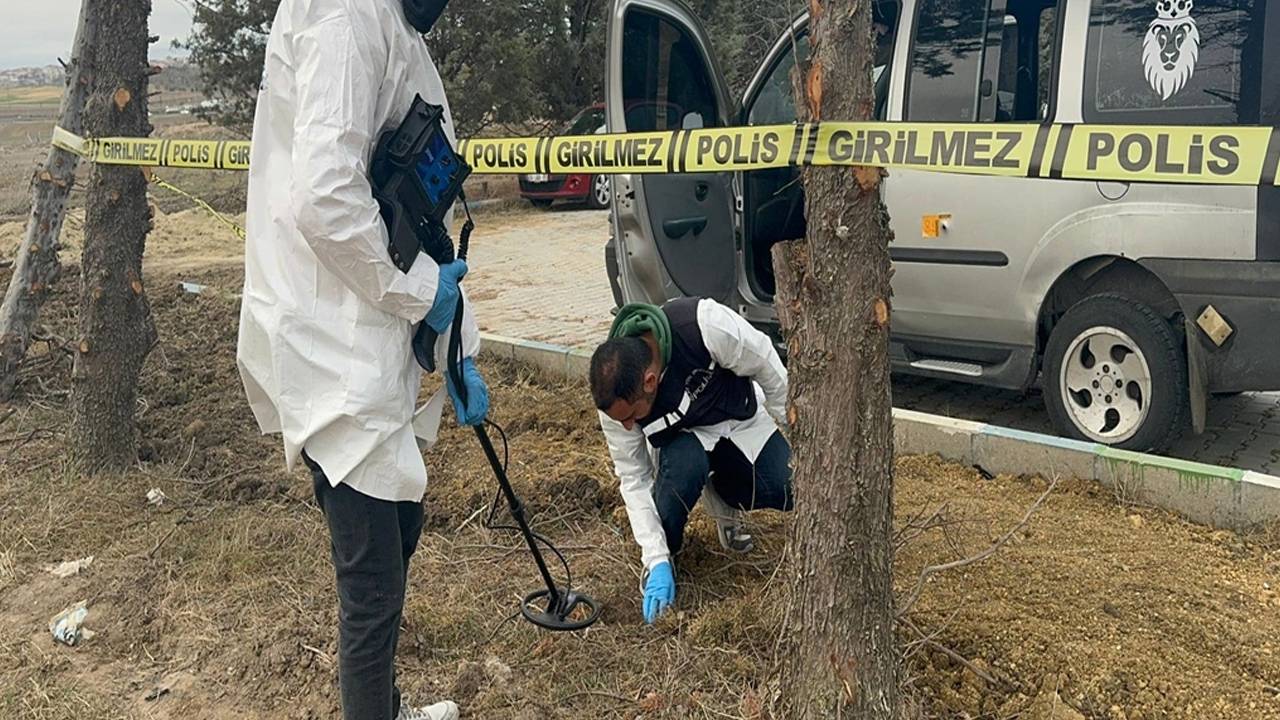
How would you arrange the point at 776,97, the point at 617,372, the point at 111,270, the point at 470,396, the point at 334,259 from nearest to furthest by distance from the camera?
1. the point at 334,259
2. the point at 470,396
3. the point at 617,372
4. the point at 111,270
5. the point at 776,97

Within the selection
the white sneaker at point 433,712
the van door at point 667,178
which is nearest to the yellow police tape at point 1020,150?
the white sneaker at point 433,712

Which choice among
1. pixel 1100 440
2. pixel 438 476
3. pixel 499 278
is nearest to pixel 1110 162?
pixel 1100 440

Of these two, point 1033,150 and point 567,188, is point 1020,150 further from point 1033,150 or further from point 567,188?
point 567,188

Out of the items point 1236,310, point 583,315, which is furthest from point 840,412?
point 583,315

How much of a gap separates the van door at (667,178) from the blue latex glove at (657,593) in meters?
2.42

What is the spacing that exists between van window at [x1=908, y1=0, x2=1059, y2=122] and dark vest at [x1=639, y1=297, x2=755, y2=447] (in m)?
1.99

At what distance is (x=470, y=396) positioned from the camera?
253 cm

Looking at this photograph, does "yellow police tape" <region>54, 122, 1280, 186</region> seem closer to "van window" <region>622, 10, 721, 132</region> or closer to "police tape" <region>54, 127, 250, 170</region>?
"van window" <region>622, 10, 721, 132</region>

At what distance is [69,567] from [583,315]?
427cm

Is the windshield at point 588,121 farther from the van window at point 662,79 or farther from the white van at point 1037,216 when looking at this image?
the white van at point 1037,216

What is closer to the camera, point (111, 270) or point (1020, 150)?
point (1020, 150)

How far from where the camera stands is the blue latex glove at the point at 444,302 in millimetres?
2318

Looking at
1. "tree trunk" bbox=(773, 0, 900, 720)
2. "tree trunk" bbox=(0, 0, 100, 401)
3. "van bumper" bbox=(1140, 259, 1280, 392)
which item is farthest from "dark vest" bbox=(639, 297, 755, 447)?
"tree trunk" bbox=(0, 0, 100, 401)

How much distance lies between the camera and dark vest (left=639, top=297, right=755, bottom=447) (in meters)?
3.10
